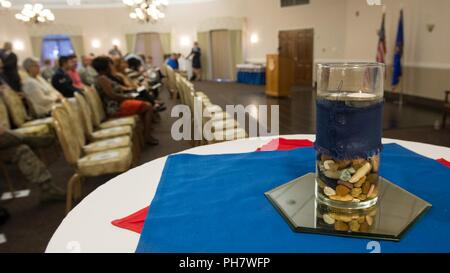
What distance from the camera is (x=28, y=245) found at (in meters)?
2.31

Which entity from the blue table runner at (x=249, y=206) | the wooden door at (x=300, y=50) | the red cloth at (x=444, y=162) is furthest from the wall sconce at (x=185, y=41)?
the red cloth at (x=444, y=162)

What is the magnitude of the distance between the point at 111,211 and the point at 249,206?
1.29ft

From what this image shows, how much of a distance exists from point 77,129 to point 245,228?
2462 millimetres

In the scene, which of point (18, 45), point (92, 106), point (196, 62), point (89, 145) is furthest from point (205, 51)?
point (89, 145)

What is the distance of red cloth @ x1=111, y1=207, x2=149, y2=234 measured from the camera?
876 mm

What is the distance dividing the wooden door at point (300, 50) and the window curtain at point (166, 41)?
16.9 ft

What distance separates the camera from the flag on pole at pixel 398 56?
Answer: 766cm

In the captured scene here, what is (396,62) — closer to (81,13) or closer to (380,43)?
(380,43)

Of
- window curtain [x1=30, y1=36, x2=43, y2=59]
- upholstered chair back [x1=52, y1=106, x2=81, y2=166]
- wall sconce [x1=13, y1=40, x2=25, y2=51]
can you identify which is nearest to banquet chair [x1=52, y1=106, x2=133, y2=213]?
upholstered chair back [x1=52, y1=106, x2=81, y2=166]

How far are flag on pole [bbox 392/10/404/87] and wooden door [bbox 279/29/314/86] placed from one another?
3894mm

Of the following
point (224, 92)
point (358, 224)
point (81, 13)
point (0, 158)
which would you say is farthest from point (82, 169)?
point (81, 13)

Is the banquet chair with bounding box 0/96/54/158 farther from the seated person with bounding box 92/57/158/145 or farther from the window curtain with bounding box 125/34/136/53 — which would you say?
the window curtain with bounding box 125/34/136/53

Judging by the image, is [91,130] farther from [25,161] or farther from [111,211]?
[111,211]

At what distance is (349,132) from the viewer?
806 millimetres
